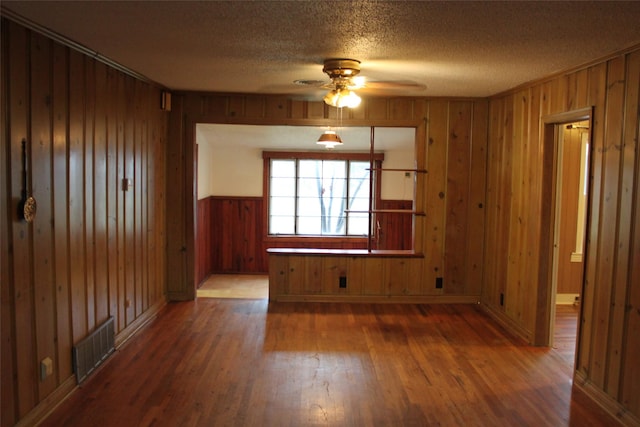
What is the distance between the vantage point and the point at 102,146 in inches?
143

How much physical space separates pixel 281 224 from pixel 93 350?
5395 mm

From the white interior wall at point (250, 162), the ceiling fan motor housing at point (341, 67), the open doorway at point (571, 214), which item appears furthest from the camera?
the white interior wall at point (250, 162)

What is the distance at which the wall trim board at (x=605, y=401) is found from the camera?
2.87 m

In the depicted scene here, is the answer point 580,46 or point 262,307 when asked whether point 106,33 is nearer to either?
point 580,46

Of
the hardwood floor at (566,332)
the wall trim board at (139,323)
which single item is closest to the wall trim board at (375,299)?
the hardwood floor at (566,332)

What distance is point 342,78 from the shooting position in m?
3.60

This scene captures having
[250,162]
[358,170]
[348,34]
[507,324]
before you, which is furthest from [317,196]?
[348,34]

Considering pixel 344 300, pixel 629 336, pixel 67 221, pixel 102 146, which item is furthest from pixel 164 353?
pixel 629 336

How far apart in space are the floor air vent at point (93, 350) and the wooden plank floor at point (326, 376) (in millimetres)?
84

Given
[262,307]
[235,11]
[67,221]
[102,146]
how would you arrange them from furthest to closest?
[262,307]
[102,146]
[67,221]
[235,11]

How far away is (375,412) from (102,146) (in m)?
2.63

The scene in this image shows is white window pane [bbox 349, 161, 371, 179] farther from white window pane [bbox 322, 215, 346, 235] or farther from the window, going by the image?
white window pane [bbox 322, 215, 346, 235]

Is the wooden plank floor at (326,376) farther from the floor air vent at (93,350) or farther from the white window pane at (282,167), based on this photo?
the white window pane at (282,167)

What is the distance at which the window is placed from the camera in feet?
28.3
